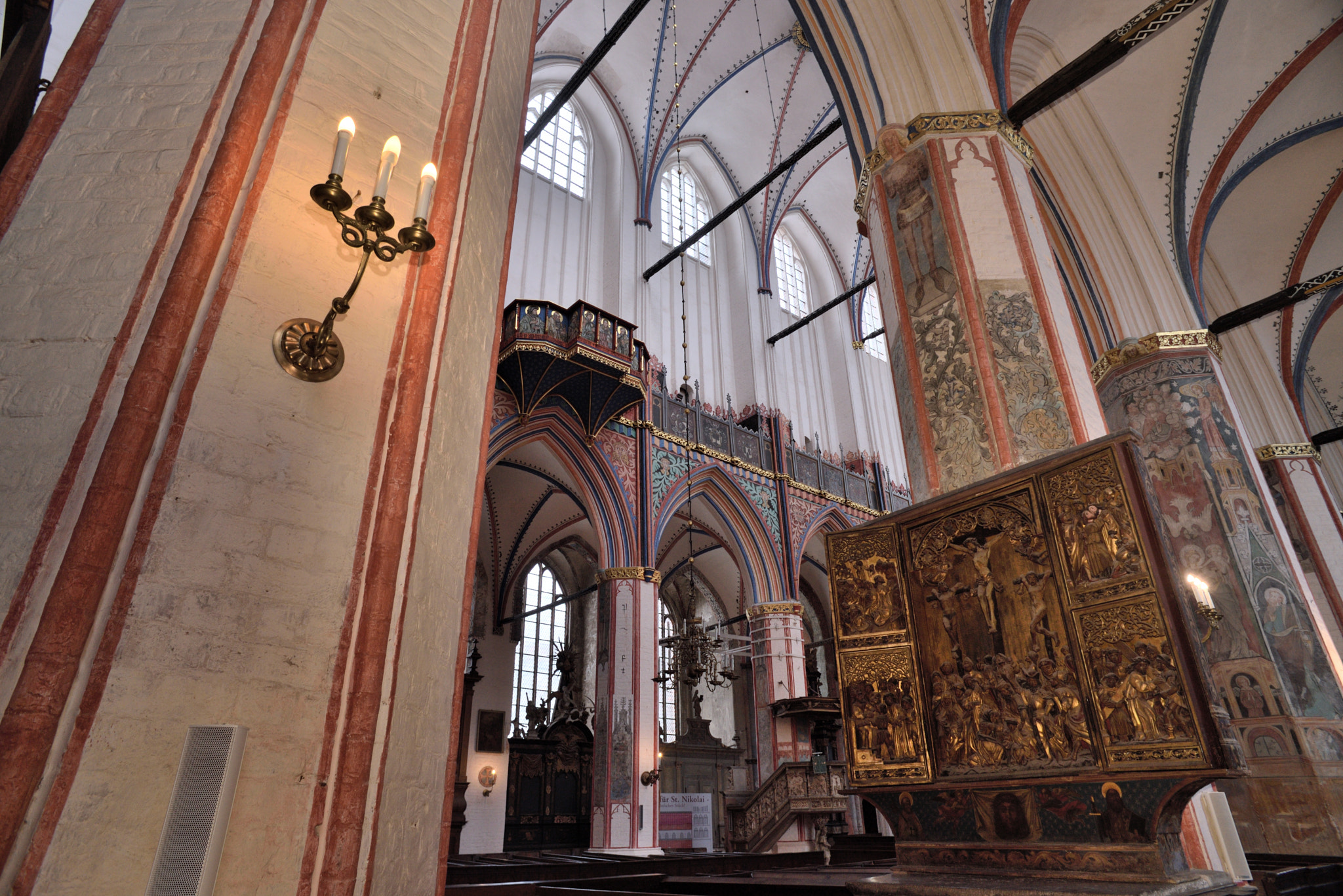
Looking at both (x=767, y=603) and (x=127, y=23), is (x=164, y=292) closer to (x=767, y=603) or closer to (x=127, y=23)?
(x=127, y=23)

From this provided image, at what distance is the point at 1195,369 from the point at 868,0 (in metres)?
5.16

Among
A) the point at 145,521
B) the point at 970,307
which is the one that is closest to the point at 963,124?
the point at 970,307

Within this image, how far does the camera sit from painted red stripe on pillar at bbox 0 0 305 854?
6.66 feet

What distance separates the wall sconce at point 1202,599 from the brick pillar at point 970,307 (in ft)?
8.65

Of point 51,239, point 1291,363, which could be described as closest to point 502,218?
point 51,239

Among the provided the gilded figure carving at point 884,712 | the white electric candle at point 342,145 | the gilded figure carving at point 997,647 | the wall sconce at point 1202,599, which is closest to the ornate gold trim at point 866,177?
the gilded figure carving at point 997,647

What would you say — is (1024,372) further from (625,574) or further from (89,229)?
(625,574)

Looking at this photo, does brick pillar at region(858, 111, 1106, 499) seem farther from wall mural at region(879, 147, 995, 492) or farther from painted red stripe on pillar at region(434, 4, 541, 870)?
painted red stripe on pillar at region(434, 4, 541, 870)

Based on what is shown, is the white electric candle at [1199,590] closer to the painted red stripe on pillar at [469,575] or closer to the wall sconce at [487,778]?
the painted red stripe on pillar at [469,575]

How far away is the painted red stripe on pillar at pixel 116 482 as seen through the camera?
203 cm

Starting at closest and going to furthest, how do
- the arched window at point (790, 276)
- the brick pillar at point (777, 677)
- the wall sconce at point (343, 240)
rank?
the wall sconce at point (343, 240)
the brick pillar at point (777, 677)
the arched window at point (790, 276)

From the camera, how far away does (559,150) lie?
1620 cm

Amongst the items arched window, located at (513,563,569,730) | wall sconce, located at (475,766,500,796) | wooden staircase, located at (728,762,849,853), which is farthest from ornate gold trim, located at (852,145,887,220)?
arched window, located at (513,563,569,730)

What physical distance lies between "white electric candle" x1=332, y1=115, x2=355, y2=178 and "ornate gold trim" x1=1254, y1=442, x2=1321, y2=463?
12953 millimetres
